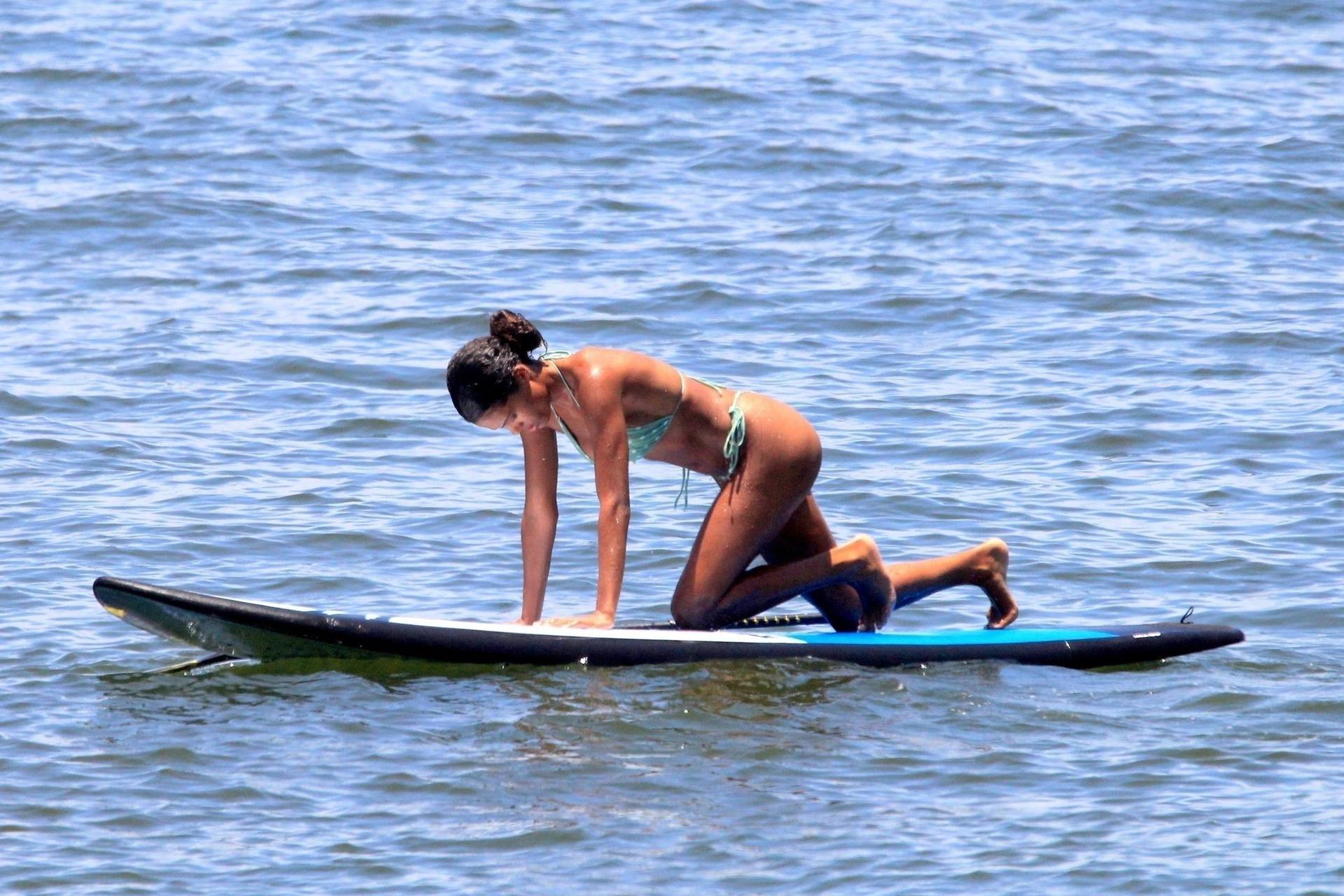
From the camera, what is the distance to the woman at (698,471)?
5762 mm

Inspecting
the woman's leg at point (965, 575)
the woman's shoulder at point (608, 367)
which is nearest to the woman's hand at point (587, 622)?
the woman's shoulder at point (608, 367)

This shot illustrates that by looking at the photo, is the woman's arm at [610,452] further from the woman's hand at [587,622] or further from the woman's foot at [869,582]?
the woman's foot at [869,582]

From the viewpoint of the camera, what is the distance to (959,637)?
20.9 feet

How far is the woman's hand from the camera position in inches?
235

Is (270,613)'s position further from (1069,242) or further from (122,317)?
(1069,242)

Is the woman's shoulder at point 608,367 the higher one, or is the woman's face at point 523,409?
the woman's shoulder at point 608,367

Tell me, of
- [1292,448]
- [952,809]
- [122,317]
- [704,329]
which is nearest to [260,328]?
[122,317]

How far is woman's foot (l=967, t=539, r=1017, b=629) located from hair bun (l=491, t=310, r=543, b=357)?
1840 mm

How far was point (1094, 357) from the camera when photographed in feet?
34.7

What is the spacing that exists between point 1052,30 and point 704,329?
923cm

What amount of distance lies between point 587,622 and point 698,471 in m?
0.64

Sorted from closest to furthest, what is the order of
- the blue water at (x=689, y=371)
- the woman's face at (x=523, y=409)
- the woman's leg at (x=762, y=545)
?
the blue water at (x=689, y=371) < the woman's face at (x=523, y=409) < the woman's leg at (x=762, y=545)

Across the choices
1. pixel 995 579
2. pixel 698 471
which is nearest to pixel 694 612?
pixel 698 471

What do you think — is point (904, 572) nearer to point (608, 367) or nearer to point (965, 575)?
point (965, 575)
